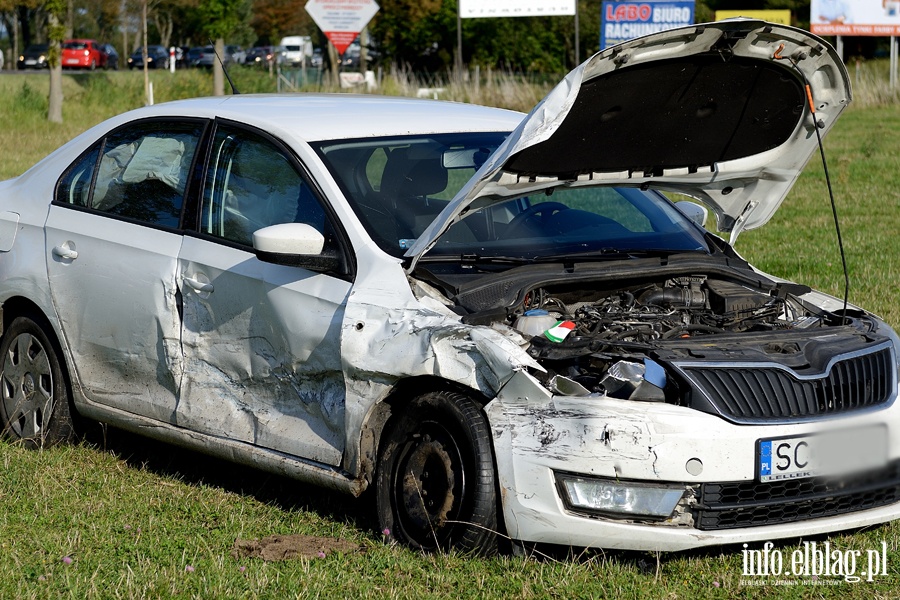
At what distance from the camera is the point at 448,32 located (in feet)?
175

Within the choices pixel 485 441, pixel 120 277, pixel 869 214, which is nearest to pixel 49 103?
pixel 869 214

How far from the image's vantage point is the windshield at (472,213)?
4.91 m

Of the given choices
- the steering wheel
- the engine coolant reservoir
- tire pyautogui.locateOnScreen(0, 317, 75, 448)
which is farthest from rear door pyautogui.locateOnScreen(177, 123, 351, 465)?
tire pyautogui.locateOnScreen(0, 317, 75, 448)

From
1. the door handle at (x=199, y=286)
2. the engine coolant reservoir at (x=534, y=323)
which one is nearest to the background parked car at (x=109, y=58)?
the door handle at (x=199, y=286)

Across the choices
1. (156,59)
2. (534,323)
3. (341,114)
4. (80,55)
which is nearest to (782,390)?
(534,323)

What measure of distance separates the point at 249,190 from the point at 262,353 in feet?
2.38

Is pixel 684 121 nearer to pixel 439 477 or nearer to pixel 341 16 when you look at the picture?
pixel 439 477

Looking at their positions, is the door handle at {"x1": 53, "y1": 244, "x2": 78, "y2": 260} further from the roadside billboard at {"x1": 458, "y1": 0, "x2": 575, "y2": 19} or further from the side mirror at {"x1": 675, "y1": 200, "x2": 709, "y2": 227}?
the roadside billboard at {"x1": 458, "y1": 0, "x2": 575, "y2": 19}

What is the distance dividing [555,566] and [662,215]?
79.4 inches

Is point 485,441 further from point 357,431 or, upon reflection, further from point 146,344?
point 146,344

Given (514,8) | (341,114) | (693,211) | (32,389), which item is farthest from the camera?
(514,8)

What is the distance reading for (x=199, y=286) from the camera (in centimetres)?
510

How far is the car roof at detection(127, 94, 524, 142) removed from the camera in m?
5.23

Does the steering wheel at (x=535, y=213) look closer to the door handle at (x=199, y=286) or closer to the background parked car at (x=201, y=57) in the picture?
the door handle at (x=199, y=286)
